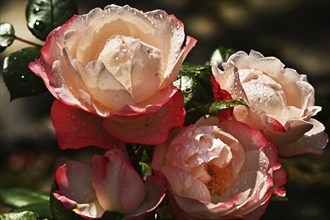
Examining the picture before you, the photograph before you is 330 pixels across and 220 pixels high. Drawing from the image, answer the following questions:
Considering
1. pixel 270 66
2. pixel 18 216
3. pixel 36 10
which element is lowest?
pixel 18 216

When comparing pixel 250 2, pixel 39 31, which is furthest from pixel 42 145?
pixel 39 31

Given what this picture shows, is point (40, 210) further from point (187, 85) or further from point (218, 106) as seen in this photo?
point (218, 106)

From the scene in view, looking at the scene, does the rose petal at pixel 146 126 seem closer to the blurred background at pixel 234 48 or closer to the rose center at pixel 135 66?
the rose center at pixel 135 66

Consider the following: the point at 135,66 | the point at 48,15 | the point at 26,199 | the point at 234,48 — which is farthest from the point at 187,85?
the point at 234,48

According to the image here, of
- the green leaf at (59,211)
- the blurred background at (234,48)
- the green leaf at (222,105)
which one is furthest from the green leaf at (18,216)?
the blurred background at (234,48)

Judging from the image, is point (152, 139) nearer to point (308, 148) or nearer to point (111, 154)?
point (111, 154)

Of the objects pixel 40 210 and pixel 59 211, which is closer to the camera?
pixel 59 211
